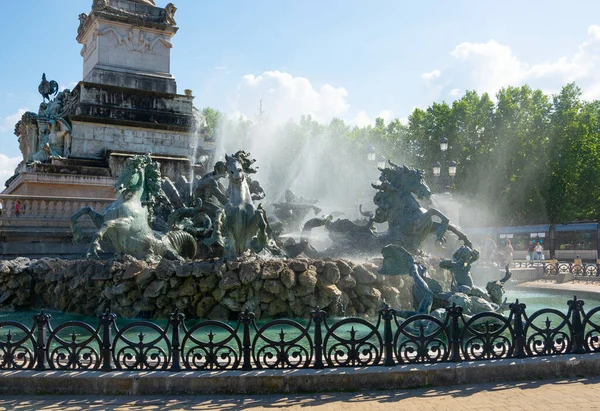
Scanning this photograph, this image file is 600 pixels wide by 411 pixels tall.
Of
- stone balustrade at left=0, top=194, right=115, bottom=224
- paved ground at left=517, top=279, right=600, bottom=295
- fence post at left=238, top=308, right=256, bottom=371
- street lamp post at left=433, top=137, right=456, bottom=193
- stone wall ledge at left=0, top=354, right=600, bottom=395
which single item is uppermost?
street lamp post at left=433, top=137, right=456, bottom=193

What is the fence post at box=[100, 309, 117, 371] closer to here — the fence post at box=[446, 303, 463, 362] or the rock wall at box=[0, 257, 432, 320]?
the fence post at box=[446, 303, 463, 362]

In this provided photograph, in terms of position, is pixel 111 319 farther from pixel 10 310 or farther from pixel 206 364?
pixel 10 310

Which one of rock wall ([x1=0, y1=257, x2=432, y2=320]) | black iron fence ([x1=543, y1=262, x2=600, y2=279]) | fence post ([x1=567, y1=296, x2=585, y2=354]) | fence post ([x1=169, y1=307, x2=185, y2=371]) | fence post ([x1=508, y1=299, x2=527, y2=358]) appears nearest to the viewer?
fence post ([x1=169, y1=307, x2=185, y2=371])

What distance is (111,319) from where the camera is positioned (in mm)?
5434

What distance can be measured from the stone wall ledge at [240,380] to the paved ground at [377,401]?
0.10 m

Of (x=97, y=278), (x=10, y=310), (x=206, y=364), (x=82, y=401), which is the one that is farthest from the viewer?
(x=10, y=310)

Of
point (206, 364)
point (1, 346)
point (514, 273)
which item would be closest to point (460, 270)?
point (206, 364)

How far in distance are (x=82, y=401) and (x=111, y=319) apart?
813 millimetres

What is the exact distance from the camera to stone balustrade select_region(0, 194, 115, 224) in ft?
51.1

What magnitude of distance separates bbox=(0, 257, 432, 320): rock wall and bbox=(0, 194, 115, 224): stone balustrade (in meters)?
6.02

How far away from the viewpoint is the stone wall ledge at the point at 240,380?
5117mm

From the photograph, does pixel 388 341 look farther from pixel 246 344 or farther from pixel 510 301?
pixel 510 301

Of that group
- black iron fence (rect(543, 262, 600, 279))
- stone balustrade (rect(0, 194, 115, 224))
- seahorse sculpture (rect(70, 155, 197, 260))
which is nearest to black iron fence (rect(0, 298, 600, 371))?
seahorse sculpture (rect(70, 155, 197, 260))

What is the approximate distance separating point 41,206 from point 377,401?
13877mm
